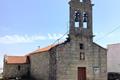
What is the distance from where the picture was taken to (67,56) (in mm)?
33156

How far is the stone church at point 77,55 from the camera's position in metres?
32.8

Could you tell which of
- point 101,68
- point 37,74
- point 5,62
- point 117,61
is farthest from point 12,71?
point 117,61

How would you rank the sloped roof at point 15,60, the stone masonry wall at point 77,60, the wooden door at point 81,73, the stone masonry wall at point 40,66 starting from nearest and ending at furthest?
1. the stone masonry wall at point 77,60
2. the wooden door at point 81,73
3. the stone masonry wall at point 40,66
4. the sloped roof at point 15,60

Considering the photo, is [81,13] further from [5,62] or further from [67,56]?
[5,62]

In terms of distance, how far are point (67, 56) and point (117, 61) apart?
14691mm

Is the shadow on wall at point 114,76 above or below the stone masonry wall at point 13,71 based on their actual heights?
below

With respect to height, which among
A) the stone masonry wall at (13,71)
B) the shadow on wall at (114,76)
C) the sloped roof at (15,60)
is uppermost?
the sloped roof at (15,60)

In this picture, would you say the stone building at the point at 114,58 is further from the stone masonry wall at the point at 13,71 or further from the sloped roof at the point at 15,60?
the stone masonry wall at the point at 13,71

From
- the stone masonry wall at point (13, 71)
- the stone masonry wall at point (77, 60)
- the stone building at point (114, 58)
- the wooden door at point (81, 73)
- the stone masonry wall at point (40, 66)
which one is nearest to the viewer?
the stone masonry wall at point (77, 60)

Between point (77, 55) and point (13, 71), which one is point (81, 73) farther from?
point (13, 71)

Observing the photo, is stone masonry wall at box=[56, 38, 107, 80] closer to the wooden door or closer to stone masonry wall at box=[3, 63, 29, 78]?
the wooden door

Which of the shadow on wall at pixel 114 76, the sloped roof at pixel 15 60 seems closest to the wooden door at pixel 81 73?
the shadow on wall at pixel 114 76

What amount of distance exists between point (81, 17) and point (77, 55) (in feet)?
15.5

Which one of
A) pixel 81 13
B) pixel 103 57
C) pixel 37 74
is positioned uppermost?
pixel 81 13
